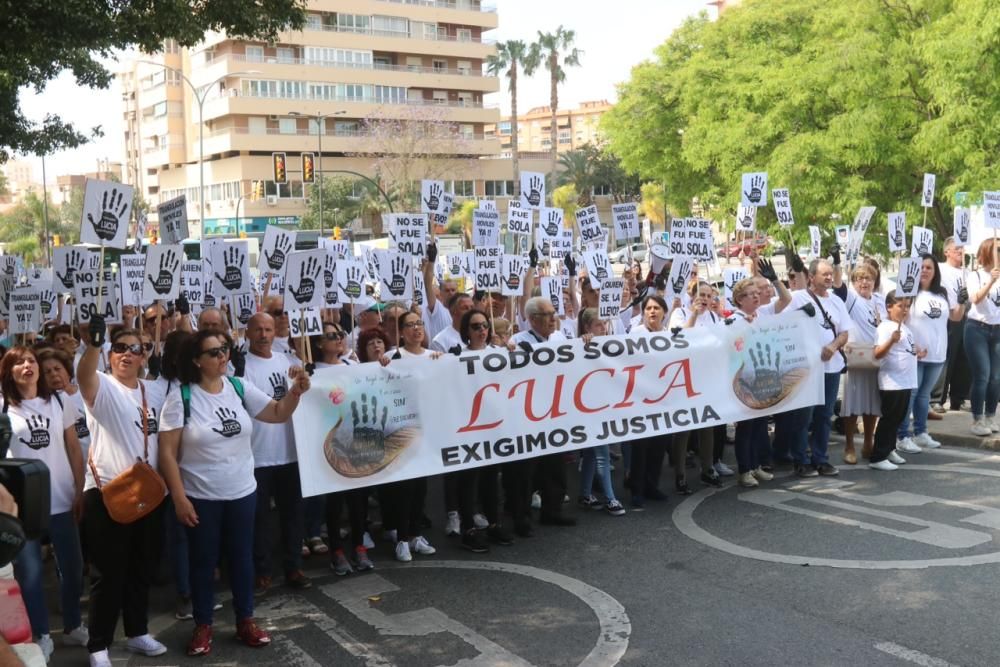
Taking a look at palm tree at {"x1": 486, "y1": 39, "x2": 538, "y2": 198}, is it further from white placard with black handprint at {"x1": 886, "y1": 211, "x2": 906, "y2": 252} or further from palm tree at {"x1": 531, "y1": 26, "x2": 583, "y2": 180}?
white placard with black handprint at {"x1": 886, "y1": 211, "x2": 906, "y2": 252}

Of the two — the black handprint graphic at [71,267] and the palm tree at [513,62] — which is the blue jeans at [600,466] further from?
the palm tree at [513,62]

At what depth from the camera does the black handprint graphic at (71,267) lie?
1016 centimetres

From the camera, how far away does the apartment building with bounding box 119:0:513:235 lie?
243 feet

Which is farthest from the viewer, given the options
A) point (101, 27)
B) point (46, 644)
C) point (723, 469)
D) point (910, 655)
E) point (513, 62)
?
point (513, 62)

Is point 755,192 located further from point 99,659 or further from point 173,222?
point 99,659

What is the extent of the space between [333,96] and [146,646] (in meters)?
74.5

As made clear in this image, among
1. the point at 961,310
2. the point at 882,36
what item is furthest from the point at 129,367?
the point at 882,36

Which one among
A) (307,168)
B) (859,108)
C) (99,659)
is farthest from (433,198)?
(307,168)

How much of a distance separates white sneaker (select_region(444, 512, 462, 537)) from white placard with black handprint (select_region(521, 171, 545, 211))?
4.83 meters

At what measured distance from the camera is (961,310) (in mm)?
11109

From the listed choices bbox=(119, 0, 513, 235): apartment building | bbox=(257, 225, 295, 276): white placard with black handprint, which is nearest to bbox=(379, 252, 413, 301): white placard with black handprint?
bbox=(257, 225, 295, 276): white placard with black handprint

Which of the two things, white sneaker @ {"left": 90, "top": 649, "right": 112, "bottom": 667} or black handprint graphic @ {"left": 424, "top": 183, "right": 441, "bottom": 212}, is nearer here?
white sneaker @ {"left": 90, "top": 649, "right": 112, "bottom": 667}

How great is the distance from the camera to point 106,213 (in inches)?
319

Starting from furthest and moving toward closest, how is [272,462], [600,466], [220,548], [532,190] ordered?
1. [532,190]
2. [600,466]
3. [272,462]
4. [220,548]
